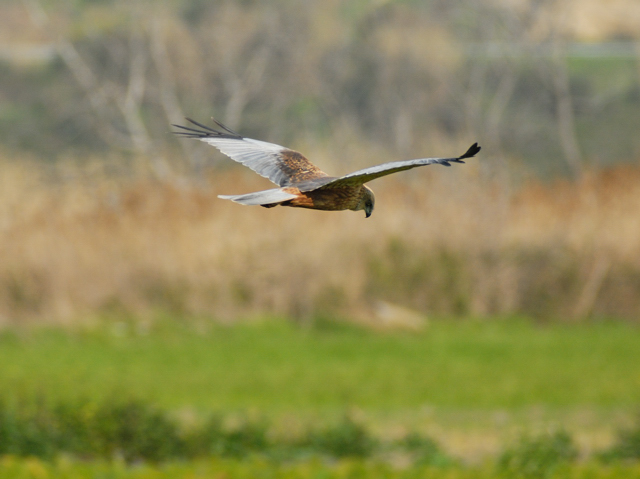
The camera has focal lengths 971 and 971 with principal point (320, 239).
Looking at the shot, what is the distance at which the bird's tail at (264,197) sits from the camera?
2516 millimetres

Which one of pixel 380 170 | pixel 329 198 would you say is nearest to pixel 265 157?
pixel 329 198

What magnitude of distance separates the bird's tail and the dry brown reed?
14433 millimetres

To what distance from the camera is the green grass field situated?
12391 mm

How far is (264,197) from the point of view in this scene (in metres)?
2.61

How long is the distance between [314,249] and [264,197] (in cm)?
1506

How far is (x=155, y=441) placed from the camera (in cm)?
1026

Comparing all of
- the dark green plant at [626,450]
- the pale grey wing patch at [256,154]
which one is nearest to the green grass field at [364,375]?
the dark green plant at [626,450]

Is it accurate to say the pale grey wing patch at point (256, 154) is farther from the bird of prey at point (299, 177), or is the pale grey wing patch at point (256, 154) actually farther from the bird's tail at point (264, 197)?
the bird's tail at point (264, 197)

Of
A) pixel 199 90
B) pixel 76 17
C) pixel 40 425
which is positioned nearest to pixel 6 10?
pixel 76 17

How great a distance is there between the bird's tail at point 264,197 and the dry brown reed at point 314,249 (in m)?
14.4

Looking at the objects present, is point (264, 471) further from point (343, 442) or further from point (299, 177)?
point (299, 177)

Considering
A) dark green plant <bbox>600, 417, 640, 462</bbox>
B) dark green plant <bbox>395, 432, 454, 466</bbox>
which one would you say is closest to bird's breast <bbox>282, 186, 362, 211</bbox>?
dark green plant <bbox>395, 432, 454, 466</bbox>

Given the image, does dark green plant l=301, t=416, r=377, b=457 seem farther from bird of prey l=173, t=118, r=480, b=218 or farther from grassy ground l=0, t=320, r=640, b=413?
bird of prey l=173, t=118, r=480, b=218

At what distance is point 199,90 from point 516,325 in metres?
10.4
